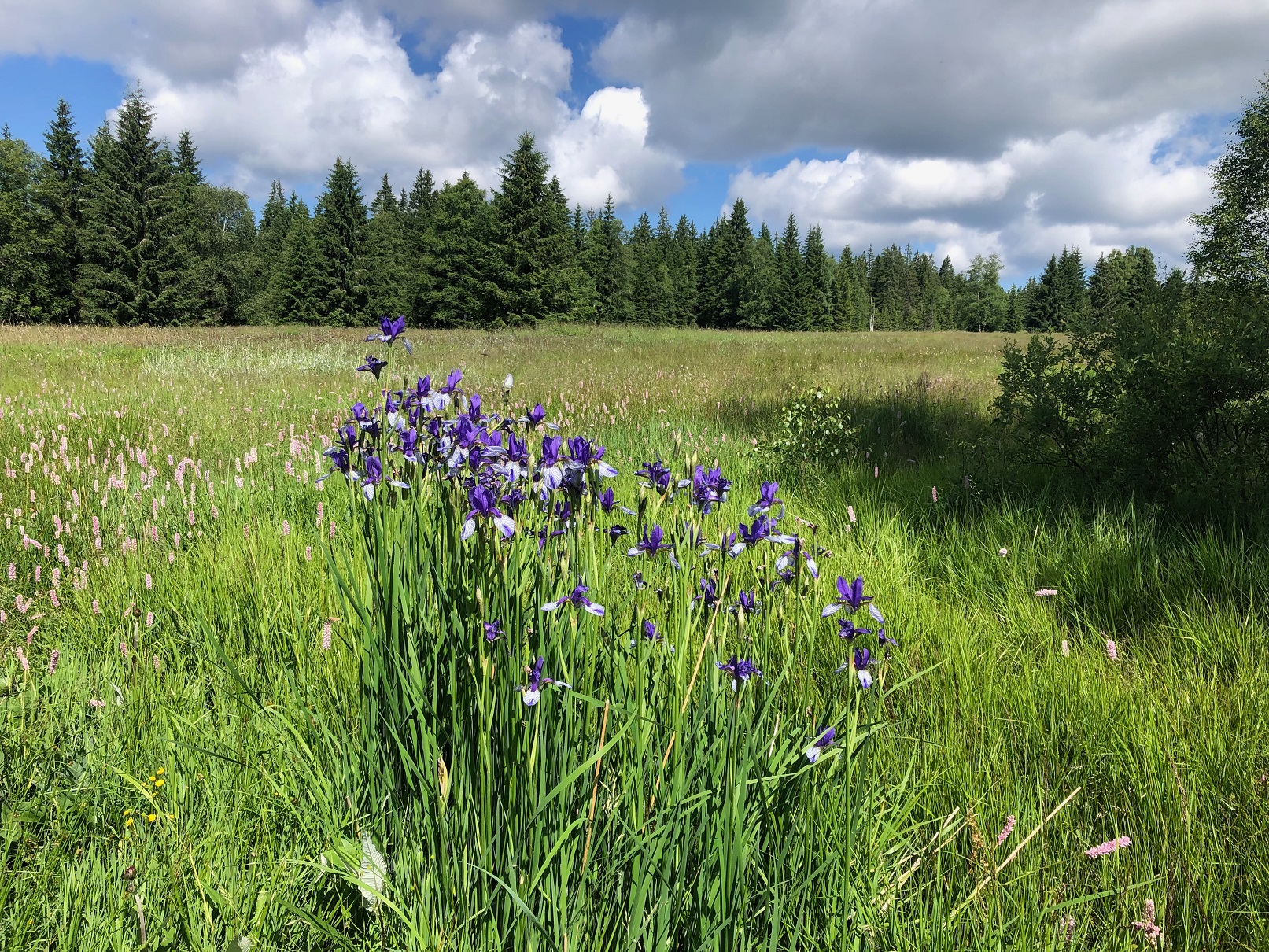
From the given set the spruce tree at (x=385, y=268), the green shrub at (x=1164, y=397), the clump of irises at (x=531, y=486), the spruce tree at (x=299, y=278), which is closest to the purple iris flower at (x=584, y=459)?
the clump of irises at (x=531, y=486)

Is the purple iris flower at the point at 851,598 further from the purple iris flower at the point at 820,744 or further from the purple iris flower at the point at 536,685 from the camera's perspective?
the purple iris flower at the point at 536,685

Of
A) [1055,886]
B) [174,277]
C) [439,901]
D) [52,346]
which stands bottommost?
[1055,886]

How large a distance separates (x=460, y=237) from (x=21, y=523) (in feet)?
151

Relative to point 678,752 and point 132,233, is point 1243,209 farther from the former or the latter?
point 132,233

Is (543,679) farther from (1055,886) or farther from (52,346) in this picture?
(52,346)

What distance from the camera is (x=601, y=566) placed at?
201cm

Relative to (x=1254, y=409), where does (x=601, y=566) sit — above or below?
below

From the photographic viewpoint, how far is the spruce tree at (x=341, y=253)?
4731cm

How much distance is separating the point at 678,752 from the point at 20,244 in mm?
60089

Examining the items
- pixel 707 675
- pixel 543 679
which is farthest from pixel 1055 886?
pixel 543 679

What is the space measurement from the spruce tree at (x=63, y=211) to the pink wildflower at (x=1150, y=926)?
59171 millimetres

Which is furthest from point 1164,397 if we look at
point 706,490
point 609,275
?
point 609,275

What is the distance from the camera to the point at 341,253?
159 ft

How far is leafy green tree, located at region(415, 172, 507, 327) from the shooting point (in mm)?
42469
